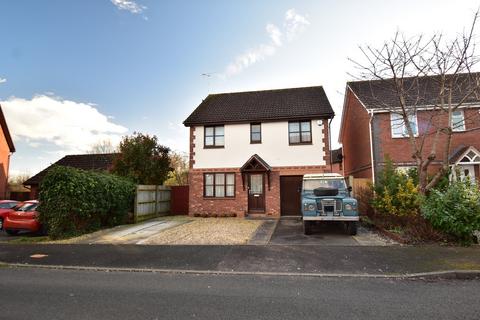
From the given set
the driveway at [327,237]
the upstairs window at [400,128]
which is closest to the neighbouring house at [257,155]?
Result: the upstairs window at [400,128]

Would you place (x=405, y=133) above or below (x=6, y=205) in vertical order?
above

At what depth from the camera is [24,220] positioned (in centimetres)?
1247

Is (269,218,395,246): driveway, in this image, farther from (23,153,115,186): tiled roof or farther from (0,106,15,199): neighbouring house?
(0,106,15,199): neighbouring house

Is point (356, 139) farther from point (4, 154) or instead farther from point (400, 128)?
point (4, 154)

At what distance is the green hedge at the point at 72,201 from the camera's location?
38.1 ft

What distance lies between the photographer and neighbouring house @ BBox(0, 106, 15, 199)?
25.2 metres

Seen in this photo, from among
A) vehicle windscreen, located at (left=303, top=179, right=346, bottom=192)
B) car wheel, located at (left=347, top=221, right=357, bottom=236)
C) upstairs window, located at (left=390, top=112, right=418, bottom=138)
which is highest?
upstairs window, located at (left=390, top=112, right=418, bottom=138)

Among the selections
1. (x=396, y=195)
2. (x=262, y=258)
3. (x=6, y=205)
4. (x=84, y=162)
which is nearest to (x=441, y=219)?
(x=396, y=195)

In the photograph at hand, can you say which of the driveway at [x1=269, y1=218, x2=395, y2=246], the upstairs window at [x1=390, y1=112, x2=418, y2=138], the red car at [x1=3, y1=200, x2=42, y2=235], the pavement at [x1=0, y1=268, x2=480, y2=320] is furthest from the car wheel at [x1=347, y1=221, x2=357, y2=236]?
the red car at [x1=3, y1=200, x2=42, y2=235]

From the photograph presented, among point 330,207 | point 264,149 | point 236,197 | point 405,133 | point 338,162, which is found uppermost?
point 405,133

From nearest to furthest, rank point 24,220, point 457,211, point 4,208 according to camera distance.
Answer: point 457,211 → point 24,220 → point 4,208

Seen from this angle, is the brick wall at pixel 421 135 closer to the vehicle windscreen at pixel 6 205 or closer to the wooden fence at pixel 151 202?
the wooden fence at pixel 151 202

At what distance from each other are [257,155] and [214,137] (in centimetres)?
306

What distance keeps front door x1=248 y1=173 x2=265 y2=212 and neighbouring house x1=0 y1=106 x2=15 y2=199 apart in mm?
21570
